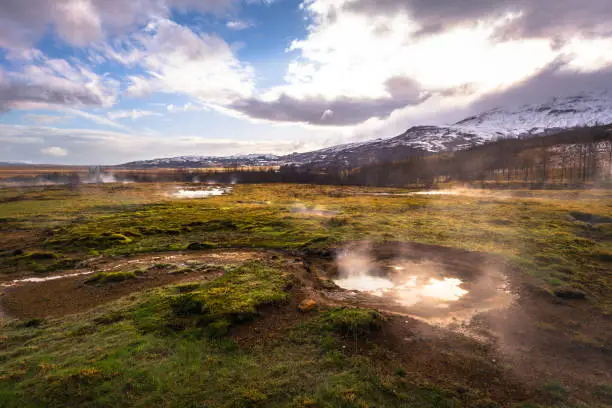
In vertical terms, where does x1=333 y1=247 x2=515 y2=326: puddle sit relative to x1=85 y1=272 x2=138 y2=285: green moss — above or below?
below

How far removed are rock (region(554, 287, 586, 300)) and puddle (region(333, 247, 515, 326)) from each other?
278cm

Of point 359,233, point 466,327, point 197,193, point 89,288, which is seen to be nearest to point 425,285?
point 466,327

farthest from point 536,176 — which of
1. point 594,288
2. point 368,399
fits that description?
point 368,399

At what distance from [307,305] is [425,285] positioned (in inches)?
378

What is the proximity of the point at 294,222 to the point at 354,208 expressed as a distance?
66.6 ft

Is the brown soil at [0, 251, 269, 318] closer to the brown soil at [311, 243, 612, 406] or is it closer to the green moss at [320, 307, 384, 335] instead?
the green moss at [320, 307, 384, 335]

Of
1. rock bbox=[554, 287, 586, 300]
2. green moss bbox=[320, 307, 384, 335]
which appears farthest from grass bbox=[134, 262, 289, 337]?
rock bbox=[554, 287, 586, 300]

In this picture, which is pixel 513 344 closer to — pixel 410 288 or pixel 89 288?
pixel 410 288

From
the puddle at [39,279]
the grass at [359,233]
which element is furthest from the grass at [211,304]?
the grass at [359,233]

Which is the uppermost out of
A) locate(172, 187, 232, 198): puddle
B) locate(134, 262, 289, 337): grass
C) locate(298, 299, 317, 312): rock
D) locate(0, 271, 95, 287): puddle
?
locate(172, 187, 232, 198): puddle

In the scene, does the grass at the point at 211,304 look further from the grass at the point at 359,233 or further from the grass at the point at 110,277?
the grass at the point at 359,233

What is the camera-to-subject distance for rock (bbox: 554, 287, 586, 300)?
18859 mm

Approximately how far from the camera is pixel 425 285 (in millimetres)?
21844

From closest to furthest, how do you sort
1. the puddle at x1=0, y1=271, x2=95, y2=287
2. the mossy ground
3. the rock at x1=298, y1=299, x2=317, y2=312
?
1. the mossy ground
2. the rock at x1=298, y1=299, x2=317, y2=312
3. the puddle at x1=0, y1=271, x2=95, y2=287
